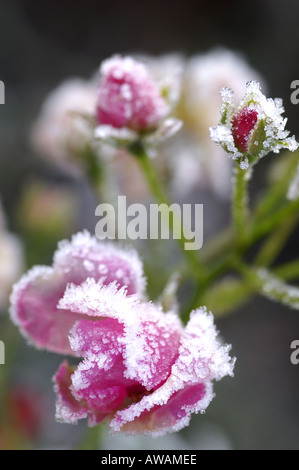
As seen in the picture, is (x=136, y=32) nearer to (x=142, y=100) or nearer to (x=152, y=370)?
(x=142, y=100)

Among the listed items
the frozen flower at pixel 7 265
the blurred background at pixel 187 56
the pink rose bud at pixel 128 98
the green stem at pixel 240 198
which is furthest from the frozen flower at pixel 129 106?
the blurred background at pixel 187 56

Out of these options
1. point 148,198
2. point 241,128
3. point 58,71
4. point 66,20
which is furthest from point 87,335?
point 66,20

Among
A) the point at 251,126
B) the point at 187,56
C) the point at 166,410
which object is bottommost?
the point at 166,410

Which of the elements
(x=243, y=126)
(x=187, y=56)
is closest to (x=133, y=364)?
(x=243, y=126)

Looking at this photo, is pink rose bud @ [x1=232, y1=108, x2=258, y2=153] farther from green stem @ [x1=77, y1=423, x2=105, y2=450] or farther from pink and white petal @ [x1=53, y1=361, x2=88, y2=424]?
green stem @ [x1=77, y1=423, x2=105, y2=450]

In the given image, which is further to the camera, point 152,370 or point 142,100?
point 142,100

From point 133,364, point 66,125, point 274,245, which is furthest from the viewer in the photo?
point 66,125

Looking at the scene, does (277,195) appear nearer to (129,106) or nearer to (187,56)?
(129,106)

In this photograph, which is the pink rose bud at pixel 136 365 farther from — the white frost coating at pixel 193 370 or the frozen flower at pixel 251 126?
the frozen flower at pixel 251 126

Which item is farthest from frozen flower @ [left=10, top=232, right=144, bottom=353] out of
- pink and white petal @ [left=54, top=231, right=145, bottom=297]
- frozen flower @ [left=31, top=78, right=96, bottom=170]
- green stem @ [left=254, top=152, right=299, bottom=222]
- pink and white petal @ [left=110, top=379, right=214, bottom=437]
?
frozen flower @ [left=31, top=78, right=96, bottom=170]
